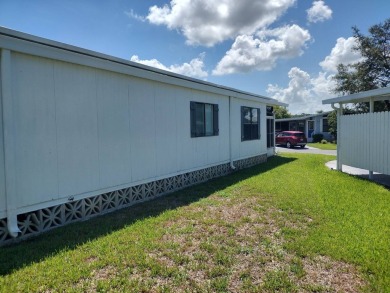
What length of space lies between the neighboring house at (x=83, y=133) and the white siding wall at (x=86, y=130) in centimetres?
1

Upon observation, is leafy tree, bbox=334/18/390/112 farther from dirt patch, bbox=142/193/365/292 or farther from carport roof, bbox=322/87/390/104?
dirt patch, bbox=142/193/365/292

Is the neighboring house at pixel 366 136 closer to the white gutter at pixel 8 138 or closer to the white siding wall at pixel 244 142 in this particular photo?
the white siding wall at pixel 244 142

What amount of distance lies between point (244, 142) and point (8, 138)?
855 cm

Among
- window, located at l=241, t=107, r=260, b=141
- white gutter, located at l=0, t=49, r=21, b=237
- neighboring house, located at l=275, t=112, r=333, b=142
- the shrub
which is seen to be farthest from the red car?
white gutter, located at l=0, t=49, r=21, b=237

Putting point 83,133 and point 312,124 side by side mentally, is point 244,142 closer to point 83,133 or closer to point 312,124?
point 83,133

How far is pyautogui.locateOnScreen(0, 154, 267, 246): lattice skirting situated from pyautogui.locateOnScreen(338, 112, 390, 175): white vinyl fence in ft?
16.2

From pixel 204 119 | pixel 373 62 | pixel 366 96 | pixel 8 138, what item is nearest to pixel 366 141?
pixel 366 96

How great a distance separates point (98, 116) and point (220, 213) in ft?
9.45

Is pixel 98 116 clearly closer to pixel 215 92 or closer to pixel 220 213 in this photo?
pixel 220 213

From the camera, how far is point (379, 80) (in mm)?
24312

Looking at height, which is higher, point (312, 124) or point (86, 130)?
point (312, 124)

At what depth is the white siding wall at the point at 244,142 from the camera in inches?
404

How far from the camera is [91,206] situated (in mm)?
5047

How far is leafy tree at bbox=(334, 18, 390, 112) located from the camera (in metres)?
23.7
